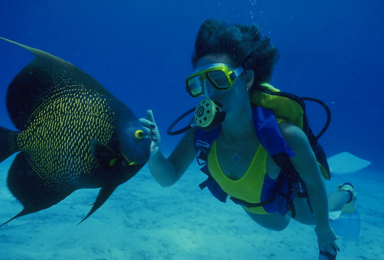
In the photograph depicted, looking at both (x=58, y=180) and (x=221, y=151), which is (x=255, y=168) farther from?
(x=58, y=180)

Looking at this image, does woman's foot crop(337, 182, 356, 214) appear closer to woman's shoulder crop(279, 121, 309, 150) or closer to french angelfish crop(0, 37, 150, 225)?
woman's shoulder crop(279, 121, 309, 150)

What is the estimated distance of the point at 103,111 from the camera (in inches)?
31.8

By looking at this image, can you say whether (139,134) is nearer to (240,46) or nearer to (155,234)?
(240,46)

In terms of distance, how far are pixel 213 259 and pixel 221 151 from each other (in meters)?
1.78

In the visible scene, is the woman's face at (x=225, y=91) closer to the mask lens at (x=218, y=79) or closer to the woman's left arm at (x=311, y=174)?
the mask lens at (x=218, y=79)

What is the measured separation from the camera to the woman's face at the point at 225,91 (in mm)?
2094

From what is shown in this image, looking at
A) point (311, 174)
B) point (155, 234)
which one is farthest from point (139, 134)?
point (155, 234)

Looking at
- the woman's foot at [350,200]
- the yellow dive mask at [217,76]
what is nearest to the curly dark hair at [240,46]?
the yellow dive mask at [217,76]

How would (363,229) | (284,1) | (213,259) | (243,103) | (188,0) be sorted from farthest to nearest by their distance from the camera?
(188,0) < (284,1) < (363,229) < (213,259) < (243,103)

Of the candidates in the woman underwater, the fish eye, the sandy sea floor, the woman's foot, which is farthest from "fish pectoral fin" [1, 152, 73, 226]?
the woman's foot

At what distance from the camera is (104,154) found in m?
0.72

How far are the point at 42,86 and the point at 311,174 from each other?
7.15 ft

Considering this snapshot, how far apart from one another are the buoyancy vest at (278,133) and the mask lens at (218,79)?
456 millimetres

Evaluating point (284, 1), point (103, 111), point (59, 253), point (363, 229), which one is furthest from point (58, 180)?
point (284, 1)
